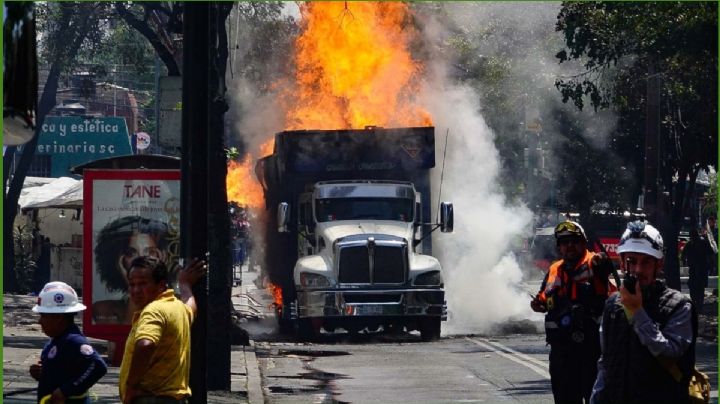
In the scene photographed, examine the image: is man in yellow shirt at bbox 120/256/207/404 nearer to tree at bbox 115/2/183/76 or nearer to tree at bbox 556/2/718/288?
tree at bbox 115/2/183/76

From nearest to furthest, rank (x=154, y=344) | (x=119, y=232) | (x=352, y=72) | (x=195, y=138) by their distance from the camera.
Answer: (x=154, y=344) < (x=195, y=138) < (x=119, y=232) < (x=352, y=72)

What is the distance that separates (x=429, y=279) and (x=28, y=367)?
7924 mm

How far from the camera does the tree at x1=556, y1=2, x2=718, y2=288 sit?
21000 millimetres

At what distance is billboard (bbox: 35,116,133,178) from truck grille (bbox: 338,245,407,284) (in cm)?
2892

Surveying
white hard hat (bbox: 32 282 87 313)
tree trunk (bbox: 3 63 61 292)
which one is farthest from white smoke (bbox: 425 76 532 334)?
white hard hat (bbox: 32 282 87 313)

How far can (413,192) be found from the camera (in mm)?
23875

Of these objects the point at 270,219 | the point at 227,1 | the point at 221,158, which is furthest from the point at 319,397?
the point at 270,219

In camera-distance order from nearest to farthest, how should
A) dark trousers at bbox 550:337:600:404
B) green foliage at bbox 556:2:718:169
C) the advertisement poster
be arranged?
dark trousers at bbox 550:337:600:404 → the advertisement poster → green foliage at bbox 556:2:718:169

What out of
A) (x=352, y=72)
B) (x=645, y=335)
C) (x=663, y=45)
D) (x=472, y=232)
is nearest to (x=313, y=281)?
(x=663, y=45)

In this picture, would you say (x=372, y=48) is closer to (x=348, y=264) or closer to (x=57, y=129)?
(x=348, y=264)

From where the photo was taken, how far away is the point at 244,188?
96.7 ft

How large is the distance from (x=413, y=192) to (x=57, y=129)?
30.9m

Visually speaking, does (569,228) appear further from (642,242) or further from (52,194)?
(52,194)

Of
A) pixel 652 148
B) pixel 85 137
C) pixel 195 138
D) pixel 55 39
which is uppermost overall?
pixel 55 39
